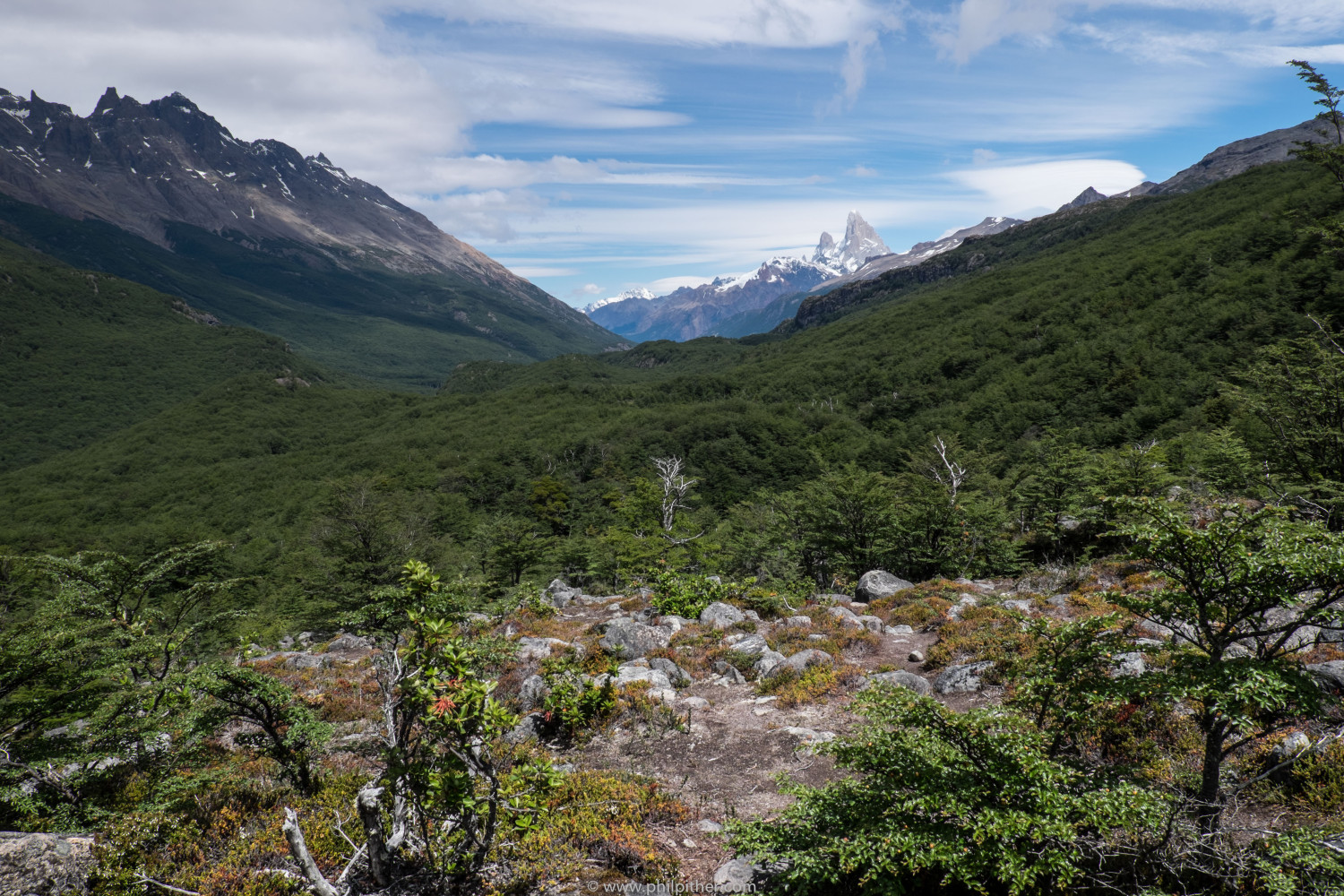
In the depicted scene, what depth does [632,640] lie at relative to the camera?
1366 centimetres

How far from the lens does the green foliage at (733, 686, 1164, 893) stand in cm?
411

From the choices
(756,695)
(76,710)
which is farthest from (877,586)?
(76,710)

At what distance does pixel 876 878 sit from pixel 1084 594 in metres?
12.8

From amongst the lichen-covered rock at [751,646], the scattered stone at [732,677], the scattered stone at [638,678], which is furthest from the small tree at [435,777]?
the lichen-covered rock at [751,646]

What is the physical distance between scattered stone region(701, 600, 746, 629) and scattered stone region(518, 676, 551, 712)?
5669 mm

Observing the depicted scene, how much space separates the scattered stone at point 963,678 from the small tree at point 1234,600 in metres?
5.03

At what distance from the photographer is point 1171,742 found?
23.3ft

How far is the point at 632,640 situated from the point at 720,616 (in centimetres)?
319

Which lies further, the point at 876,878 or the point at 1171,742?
the point at 1171,742

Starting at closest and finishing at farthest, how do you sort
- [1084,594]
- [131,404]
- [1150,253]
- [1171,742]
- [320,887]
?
[320,887]
[1171,742]
[1084,594]
[1150,253]
[131,404]

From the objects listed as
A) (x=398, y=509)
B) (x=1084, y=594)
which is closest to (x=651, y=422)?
(x=398, y=509)

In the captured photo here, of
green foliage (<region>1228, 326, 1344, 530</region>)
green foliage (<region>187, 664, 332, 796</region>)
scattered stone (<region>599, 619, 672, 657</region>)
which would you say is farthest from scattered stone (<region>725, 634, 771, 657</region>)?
green foliage (<region>1228, 326, 1344, 530</region>)

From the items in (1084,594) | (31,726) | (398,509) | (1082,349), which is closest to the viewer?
(31,726)

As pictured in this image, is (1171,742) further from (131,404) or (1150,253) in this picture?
(131,404)
